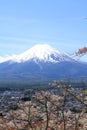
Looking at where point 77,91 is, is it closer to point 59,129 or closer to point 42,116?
point 59,129

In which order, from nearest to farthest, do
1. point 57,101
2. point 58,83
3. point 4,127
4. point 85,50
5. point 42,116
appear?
point 85,50
point 58,83
point 57,101
point 4,127
point 42,116

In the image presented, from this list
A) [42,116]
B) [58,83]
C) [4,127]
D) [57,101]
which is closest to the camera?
[58,83]

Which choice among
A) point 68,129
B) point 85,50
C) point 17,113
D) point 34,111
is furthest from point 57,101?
point 85,50

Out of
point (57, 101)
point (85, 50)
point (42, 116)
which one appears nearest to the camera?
point (85, 50)

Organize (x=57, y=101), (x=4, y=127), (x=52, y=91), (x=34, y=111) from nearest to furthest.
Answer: (x=57, y=101) < (x=52, y=91) < (x=34, y=111) < (x=4, y=127)

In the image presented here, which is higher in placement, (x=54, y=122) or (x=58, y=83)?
(x=58, y=83)

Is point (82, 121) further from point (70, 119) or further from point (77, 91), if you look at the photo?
point (70, 119)

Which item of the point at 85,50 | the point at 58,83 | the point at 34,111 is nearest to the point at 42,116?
the point at 34,111

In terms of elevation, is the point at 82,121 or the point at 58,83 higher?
the point at 58,83

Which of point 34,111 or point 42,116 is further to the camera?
point 42,116
